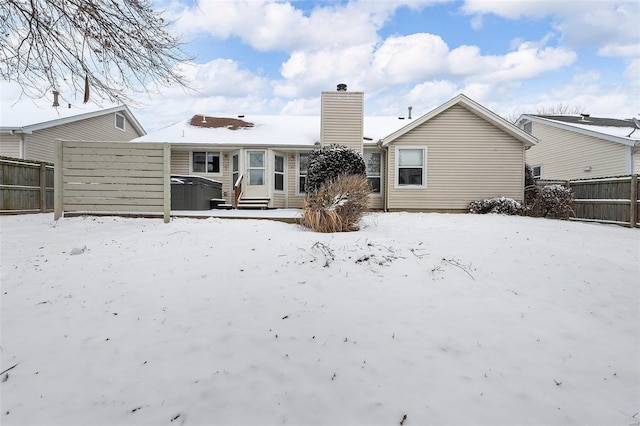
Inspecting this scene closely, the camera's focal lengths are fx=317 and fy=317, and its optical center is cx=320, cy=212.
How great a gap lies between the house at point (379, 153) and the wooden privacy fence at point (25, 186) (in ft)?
A: 13.2

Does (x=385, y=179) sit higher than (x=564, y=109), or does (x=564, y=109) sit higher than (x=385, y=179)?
(x=564, y=109)

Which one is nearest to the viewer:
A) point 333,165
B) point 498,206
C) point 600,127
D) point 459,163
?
point 333,165

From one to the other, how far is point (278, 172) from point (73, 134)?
10.6 meters

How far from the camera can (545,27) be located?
1046 centimetres

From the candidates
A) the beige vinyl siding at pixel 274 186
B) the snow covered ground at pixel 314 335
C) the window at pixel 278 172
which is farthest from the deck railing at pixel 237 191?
the snow covered ground at pixel 314 335

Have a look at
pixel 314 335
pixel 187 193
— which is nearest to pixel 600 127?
pixel 187 193

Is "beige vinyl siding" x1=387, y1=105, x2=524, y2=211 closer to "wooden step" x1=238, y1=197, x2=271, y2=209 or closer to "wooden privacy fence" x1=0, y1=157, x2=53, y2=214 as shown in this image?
"wooden step" x1=238, y1=197, x2=271, y2=209

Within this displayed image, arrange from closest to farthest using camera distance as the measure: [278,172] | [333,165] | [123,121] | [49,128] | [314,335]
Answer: [314,335] < [333,165] < [278,172] < [49,128] < [123,121]

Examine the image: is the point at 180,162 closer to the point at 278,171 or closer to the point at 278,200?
the point at 278,171

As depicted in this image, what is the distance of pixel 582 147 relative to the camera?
1477 centimetres

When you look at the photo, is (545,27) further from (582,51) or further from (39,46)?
(39,46)

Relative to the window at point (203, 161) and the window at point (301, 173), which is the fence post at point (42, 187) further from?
the window at point (301, 173)

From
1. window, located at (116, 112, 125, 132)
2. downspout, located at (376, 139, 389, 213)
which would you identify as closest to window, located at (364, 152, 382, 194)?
downspout, located at (376, 139, 389, 213)

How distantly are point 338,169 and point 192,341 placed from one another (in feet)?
24.7
